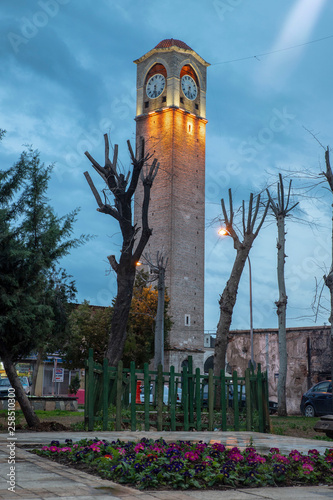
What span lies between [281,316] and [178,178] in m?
34.6

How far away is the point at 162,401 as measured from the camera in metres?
13.4

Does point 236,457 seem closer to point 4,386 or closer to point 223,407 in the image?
point 223,407

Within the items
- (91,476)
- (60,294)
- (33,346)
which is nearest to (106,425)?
(33,346)

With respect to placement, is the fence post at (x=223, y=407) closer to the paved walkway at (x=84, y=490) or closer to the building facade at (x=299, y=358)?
the paved walkway at (x=84, y=490)

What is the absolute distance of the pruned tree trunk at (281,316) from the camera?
2708 centimetres

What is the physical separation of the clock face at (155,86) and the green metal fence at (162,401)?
5191 centimetres

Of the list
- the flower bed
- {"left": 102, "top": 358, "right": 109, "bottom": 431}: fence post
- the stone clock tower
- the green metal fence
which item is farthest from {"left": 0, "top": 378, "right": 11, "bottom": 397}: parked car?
the stone clock tower

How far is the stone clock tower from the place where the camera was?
A: 2304 inches

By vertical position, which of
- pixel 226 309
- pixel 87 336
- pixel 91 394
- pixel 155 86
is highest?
pixel 155 86

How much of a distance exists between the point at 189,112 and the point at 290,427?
165 ft

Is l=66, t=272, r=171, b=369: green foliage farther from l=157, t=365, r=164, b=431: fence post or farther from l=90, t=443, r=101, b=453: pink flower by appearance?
l=90, t=443, r=101, b=453: pink flower

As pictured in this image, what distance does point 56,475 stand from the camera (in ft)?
18.6

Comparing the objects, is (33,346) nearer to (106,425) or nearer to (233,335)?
(106,425)

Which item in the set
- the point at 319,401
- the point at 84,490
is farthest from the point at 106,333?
the point at 84,490
